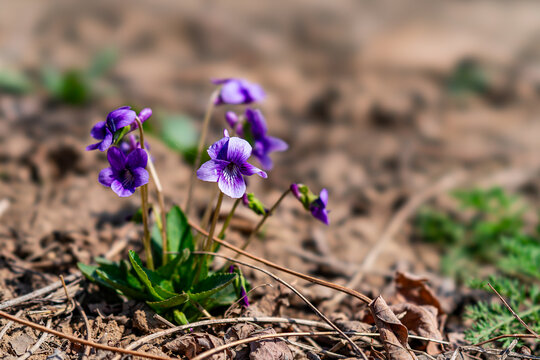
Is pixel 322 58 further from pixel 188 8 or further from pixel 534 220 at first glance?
pixel 534 220

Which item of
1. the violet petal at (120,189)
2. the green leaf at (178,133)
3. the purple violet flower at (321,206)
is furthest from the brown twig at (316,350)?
the green leaf at (178,133)

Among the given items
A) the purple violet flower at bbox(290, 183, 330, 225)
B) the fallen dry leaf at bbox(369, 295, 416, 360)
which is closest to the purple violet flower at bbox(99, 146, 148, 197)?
the purple violet flower at bbox(290, 183, 330, 225)

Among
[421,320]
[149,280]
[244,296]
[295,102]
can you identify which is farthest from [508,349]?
[295,102]

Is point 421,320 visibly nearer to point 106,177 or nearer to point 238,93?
point 238,93

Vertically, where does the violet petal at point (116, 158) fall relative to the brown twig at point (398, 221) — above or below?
above

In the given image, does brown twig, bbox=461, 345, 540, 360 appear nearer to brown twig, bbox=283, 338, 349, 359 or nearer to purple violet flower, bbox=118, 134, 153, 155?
brown twig, bbox=283, 338, 349, 359

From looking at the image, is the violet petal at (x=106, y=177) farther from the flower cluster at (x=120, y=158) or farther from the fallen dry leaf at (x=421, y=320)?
the fallen dry leaf at (x=421, y=320)
